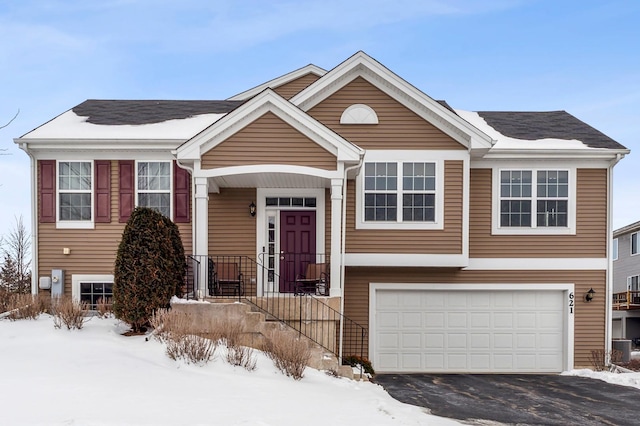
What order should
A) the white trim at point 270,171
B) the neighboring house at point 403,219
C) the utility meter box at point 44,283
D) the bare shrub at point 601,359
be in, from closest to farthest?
the white trim at point 270,171 → the neighboring house at point 403,219 → the utility meter box at point 44,283 → the bare shrub at point 601,359

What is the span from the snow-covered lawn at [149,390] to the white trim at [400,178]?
175 inches

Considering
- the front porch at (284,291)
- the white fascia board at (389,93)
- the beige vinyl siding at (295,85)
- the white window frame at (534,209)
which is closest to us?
the front porch at (284,291)

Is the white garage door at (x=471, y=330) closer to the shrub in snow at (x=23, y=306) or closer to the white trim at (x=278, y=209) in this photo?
the white trim at (x=278, y=209)

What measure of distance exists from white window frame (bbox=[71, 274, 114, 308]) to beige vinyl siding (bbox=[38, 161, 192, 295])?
87 millimetres

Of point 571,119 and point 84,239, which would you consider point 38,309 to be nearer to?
point 84,239

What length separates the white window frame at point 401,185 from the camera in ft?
45.7

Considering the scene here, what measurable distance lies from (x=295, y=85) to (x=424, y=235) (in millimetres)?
6713

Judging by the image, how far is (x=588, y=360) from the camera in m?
14.7

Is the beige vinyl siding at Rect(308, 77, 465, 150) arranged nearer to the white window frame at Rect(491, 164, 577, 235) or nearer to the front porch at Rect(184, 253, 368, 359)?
the white window frame at Rect(491, 164, 577, 235)

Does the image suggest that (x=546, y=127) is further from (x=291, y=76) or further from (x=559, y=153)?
(x=291, y=76)

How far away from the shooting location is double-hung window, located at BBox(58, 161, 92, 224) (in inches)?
565

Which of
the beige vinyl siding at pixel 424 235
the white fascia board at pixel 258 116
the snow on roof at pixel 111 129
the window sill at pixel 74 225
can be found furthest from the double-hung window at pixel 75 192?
the beige vinyl siding at pixel 424 235

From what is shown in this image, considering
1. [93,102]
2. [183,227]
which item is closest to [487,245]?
[183,227]

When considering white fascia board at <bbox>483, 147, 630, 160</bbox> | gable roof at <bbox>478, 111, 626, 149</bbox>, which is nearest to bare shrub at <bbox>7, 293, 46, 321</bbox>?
white fascia board at <bbox>483, 147, 630, 160</bbox>
